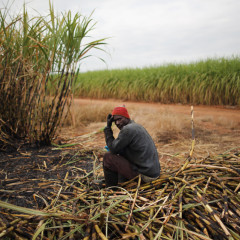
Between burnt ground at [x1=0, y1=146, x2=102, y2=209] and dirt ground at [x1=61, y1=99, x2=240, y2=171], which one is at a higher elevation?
dirt ground at [x1=61, y1=99, x2=240, y2=171]

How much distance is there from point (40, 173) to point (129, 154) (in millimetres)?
1185

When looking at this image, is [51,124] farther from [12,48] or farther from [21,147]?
[12,48]

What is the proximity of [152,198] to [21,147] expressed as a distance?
7.96 feet

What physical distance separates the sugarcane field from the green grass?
247cm

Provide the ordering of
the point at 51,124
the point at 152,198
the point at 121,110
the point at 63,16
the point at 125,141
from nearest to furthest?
the point at 152,198
the point at 125,141
the point at 121,110
the point at 63,16
the point at 51,124

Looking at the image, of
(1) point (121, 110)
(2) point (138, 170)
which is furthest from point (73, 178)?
(1) point (121, 110)

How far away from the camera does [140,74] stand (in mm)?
11148

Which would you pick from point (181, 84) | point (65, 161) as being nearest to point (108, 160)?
point (65, 161)

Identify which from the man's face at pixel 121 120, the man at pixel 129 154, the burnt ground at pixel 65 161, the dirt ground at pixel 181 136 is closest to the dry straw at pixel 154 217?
the man at pixel 129 154

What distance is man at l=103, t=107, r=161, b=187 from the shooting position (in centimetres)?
215

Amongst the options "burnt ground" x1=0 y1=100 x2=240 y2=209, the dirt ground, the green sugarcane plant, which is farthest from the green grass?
the green sugarcane plant

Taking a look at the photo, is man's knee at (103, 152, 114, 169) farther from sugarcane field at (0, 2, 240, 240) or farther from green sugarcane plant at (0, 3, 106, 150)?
green sugarcane plant at (0, 3, 106, 150)

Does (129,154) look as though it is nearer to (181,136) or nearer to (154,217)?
(154,217)

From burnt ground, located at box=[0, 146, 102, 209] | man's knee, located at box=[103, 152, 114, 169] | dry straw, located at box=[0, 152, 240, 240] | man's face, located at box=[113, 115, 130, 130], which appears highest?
man's face, located at box=[113, 115, 130, 130]
